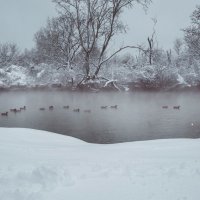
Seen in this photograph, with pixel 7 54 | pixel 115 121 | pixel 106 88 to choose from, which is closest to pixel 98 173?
pixel 115 121

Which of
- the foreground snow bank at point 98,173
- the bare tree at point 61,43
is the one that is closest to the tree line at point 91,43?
the bare tree at point 61,43

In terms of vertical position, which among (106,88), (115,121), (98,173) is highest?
(106,88)

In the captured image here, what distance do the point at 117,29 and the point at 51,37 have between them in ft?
17.9

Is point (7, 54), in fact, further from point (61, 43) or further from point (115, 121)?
point (115, 121)

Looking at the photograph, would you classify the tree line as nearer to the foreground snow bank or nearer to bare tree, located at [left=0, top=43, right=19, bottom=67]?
bare tree, located at [left=0, top=43, right=19, bottom=67]

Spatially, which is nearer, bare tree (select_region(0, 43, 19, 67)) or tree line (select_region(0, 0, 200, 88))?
tree line (select_region(0, 0, 200, 88))

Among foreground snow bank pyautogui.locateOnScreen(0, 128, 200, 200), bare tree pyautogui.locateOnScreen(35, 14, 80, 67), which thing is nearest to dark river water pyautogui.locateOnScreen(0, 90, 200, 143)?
foreground snow bank pyautogui.locateOnScreen(0, 128, 200, 200)

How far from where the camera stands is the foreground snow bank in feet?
11.5

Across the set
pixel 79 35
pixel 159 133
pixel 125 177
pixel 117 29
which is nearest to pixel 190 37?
pixel 117 29

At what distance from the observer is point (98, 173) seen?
4.07m

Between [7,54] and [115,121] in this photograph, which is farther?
[7,54]

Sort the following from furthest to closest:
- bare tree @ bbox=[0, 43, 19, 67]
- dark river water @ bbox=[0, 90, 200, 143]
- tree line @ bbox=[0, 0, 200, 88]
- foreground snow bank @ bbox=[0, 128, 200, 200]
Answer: bare tree @ bbox=[0, 43, 19, 67], tree line @ bbox=[0, 0, 200, 88], dark river water @ bbox=[0, 90, 200, 143], foreground snow bank @ bbox=[0, 128, 200, 200]

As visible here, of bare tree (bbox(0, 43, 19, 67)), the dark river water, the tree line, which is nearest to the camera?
the dark river water

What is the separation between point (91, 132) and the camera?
29.3ft
